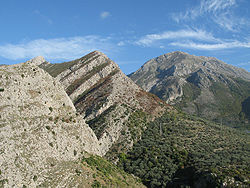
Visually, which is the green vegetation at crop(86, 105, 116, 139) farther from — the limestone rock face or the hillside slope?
the limestone rock face

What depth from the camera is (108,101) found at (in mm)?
93125

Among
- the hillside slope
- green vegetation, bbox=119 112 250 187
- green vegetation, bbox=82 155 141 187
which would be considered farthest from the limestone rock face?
green vegetation, bbox=119 112 250 187

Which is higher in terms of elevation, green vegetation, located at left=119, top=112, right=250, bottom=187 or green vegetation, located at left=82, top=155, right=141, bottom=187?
green vegetation, located at left=119, top=112, right=250, bottom=187

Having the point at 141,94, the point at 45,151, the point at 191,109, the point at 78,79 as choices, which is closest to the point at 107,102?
the point at 141,94

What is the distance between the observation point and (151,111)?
9519 centimetres

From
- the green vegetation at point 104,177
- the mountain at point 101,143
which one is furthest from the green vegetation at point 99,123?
the green vegetation at point 104,177

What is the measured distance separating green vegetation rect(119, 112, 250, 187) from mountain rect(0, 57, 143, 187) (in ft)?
35.3

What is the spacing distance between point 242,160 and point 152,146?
28.5 m

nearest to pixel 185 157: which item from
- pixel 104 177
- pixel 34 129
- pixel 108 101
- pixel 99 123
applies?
pixel 104 177

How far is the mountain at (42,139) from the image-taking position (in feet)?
116

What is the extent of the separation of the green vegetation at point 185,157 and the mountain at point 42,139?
10.8 m

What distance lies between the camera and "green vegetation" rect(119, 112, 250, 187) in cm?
5088

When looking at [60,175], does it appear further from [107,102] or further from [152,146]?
[107,102]

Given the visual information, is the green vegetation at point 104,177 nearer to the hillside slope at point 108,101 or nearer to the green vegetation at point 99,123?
the hillside slope at point 108,101
